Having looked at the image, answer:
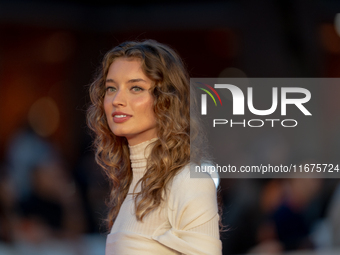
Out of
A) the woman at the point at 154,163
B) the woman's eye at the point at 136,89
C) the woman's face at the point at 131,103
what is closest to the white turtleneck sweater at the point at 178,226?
the woman at the point at 154,163

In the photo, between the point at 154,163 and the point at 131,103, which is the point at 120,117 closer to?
the point at 131,103

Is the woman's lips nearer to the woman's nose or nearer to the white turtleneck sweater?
the woman's nose

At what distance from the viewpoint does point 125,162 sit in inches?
64.1

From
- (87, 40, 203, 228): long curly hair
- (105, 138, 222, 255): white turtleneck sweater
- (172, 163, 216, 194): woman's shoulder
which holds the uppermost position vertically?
(87, 40, 203, 228): long curly hair

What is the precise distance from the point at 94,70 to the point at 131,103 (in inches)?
120

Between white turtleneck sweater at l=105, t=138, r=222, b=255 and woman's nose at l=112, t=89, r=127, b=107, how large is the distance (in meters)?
0.30

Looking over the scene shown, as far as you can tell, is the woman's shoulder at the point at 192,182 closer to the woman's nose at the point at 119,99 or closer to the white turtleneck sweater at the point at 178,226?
the white turtleneck sweater at the point at 178,226

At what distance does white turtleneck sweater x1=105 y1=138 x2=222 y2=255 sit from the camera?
1.19 m

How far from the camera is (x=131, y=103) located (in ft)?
4.56

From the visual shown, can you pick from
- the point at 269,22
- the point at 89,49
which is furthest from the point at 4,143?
the point at 269,22

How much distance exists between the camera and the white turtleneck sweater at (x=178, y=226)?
1.19m

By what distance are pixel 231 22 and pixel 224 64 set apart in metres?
0.51

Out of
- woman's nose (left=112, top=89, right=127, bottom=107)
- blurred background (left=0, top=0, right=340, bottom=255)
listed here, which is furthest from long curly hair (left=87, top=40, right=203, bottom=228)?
blurred background (left=0, top=0, right=340, bottom=255)

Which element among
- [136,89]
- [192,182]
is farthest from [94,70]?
[192,182]
